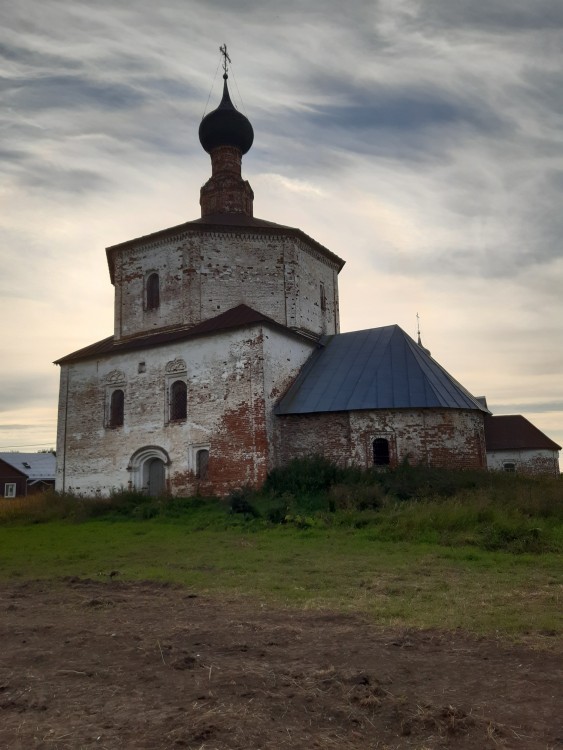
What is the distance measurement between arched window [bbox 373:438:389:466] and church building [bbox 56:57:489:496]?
0.13ft

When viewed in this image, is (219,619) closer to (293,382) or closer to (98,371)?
(293,382)

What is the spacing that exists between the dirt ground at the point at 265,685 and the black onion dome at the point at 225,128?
20.7 meters

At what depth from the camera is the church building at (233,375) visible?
17.2 meters

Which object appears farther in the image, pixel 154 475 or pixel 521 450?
pixel 521 450

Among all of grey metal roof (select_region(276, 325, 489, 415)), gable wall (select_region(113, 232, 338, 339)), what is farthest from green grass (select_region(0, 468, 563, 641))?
gable wall (select_region(113, 232, 338, 339))

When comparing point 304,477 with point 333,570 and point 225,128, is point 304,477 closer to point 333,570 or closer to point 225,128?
point 333,570

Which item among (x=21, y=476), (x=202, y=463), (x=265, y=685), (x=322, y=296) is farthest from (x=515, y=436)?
(x=21, y=476)

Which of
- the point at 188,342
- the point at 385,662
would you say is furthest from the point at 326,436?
the point at 385,662

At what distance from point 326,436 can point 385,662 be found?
13.0 meters

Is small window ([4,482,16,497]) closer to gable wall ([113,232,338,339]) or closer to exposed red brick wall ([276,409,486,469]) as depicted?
gable wall ([113,232,338,339])

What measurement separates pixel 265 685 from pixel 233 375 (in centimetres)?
1381

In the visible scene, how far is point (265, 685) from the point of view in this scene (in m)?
4.20

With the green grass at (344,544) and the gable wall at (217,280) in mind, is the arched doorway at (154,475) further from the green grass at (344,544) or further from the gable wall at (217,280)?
the gable wall at (217,280)

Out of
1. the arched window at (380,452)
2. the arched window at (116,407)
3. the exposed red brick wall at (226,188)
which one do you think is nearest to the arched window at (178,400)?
the arched window at (116,407)
